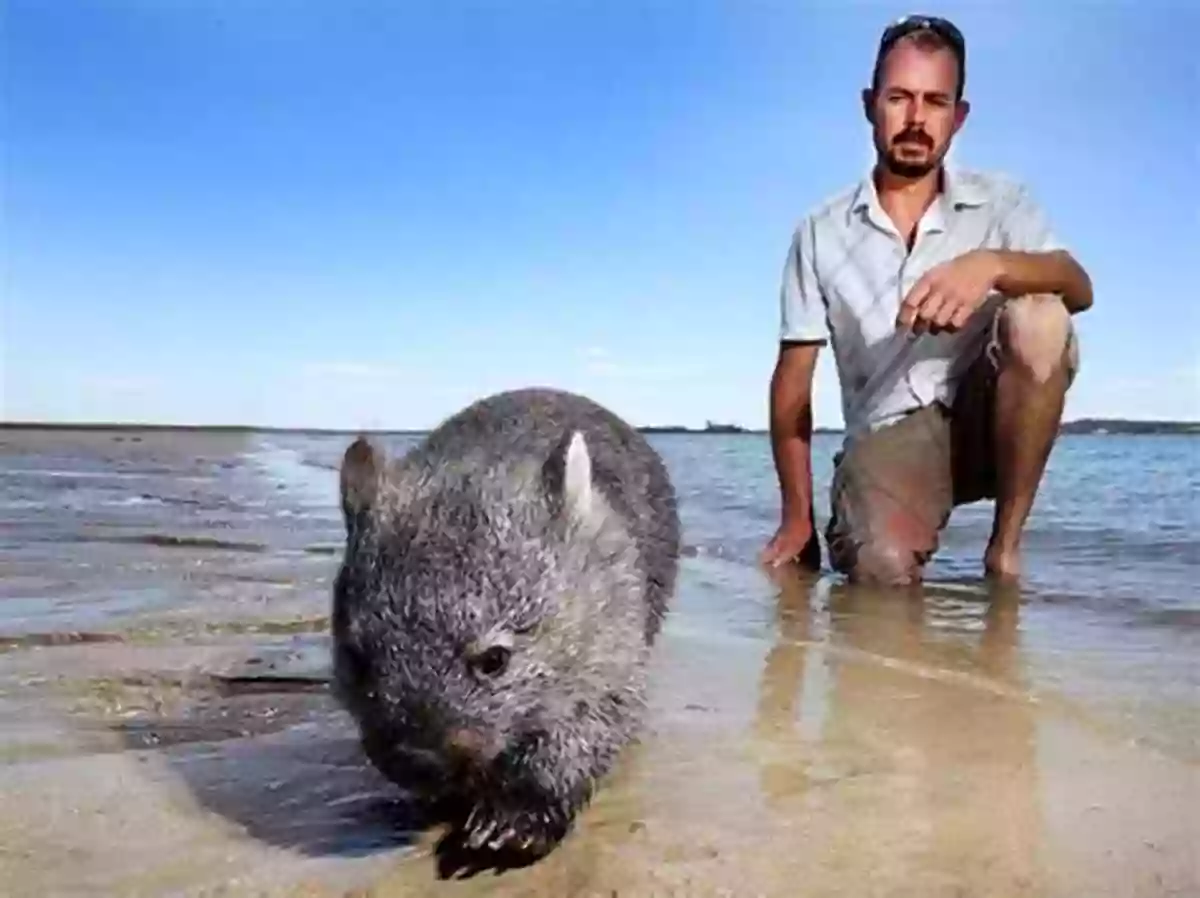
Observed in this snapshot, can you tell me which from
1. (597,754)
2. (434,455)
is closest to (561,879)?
(597,754)

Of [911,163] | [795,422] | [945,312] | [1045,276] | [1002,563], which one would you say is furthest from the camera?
[795,422]

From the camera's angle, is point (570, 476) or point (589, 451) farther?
point (589, 451)

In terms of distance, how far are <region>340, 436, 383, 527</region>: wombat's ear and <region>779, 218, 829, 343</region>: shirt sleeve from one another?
12.8 feet

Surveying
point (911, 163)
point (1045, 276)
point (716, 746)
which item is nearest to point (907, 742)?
point (716, 746)

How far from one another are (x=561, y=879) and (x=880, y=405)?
431 cm

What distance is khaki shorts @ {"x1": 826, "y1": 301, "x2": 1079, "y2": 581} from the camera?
19.2 ft

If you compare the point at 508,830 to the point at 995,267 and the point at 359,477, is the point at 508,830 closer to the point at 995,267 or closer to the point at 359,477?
the point at 359,477

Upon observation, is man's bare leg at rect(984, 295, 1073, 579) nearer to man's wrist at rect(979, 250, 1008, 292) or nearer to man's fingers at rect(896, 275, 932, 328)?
man's wrist at rect(979, 250, 1008, 292)

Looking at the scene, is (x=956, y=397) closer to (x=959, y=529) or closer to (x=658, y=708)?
(x=959, y=529)

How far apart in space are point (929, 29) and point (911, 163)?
0.60 metres

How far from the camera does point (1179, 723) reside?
120 inches

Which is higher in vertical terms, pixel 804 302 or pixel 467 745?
pixel 804 302

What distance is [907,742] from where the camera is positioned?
114 inches

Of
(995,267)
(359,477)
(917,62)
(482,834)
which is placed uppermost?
(917,62)
